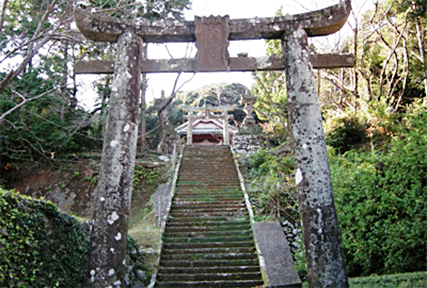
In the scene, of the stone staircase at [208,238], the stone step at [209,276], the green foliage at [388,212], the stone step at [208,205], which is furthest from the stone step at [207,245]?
the green foliage at [388,212]

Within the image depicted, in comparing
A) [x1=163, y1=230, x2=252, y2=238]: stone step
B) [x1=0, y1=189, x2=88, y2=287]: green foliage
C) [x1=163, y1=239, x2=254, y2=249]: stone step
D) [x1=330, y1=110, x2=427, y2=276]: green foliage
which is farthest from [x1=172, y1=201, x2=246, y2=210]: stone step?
[x1=0, y1=189, x2=88, y2=287]: green foliage

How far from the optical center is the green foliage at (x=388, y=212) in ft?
16.6

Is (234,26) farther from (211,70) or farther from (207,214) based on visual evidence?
(207,214)

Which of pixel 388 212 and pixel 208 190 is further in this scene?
pixel 208 190

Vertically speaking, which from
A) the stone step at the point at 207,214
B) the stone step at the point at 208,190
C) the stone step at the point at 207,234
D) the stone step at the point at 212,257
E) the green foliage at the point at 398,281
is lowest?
the stone step at the point at 212,257

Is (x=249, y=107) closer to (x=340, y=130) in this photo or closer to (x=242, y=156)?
(x=242, y=156)

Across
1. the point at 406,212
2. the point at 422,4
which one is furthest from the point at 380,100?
the point at 406,212

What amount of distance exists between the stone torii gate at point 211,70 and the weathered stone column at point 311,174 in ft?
0.04

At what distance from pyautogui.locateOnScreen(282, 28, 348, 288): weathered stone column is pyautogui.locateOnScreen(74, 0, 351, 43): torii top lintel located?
7.4 inches

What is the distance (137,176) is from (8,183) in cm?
535

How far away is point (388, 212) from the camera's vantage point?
5.71 meters

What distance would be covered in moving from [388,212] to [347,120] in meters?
7.55

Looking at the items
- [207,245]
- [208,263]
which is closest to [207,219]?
[207,245]

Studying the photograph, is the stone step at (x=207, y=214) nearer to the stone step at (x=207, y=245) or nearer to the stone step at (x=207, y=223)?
the stone step at (x=207, y=223)
